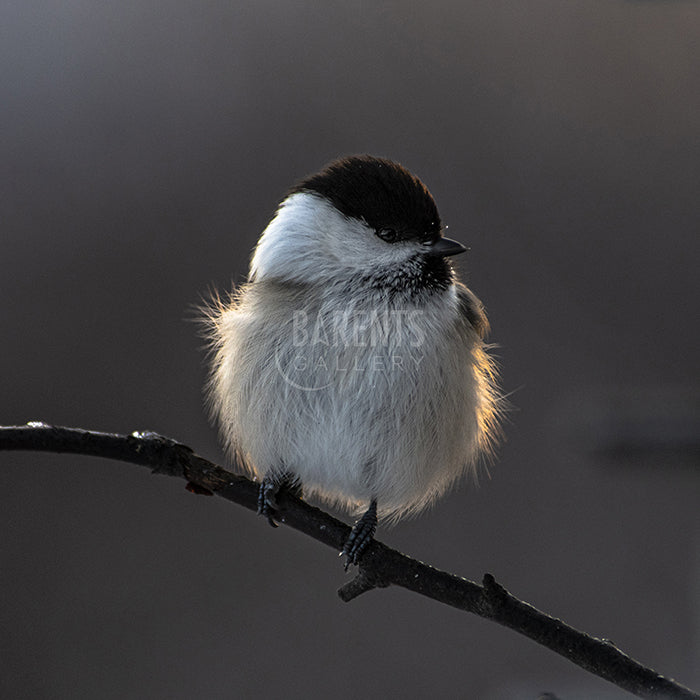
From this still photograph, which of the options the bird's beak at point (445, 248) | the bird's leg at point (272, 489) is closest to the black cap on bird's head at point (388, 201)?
the bird's beak at point (445, 248)

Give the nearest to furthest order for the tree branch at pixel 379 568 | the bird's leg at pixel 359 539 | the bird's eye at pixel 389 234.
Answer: the tree branch at pixel 379 568, the bird's leg at pixel 359 539, the bird's eye at pixel 389 234

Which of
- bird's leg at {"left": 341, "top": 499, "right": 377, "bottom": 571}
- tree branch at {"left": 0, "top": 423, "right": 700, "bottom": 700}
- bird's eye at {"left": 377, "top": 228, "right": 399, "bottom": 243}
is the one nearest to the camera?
tree branch at {"left": 0, "top": 423, "right": 700, "bottom": 700}

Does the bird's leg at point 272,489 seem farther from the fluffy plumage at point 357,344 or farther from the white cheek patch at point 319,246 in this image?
the white cheek patch at point 319,246

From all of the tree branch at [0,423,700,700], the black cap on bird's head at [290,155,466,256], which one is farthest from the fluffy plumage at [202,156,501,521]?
the tree branch at [0,423,700,700]

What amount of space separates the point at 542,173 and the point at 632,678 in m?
1.70

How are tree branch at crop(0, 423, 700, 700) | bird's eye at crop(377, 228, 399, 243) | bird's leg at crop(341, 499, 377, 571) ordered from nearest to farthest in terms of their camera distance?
tree branch at crop(0, 423, 700, 700) → bird's leg at crop(341, 499, 377, 571) → bird's eye at crop(377, 228, 399, 243)

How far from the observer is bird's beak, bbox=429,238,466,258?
1.17 m

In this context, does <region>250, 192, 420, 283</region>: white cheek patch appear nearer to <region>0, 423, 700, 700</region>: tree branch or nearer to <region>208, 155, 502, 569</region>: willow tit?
<region>208, 155, 502, 569</region>: willow tit

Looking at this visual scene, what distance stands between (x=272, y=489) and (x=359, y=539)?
0.15 metres

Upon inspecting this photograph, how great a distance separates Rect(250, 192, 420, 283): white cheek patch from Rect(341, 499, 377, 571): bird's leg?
38 cm

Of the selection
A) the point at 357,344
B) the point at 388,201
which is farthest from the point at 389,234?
the point at 357,344

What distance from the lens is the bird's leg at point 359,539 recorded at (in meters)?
1.07

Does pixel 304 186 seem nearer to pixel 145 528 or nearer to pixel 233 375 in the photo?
pixel 233 375

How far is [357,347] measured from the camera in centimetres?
113
